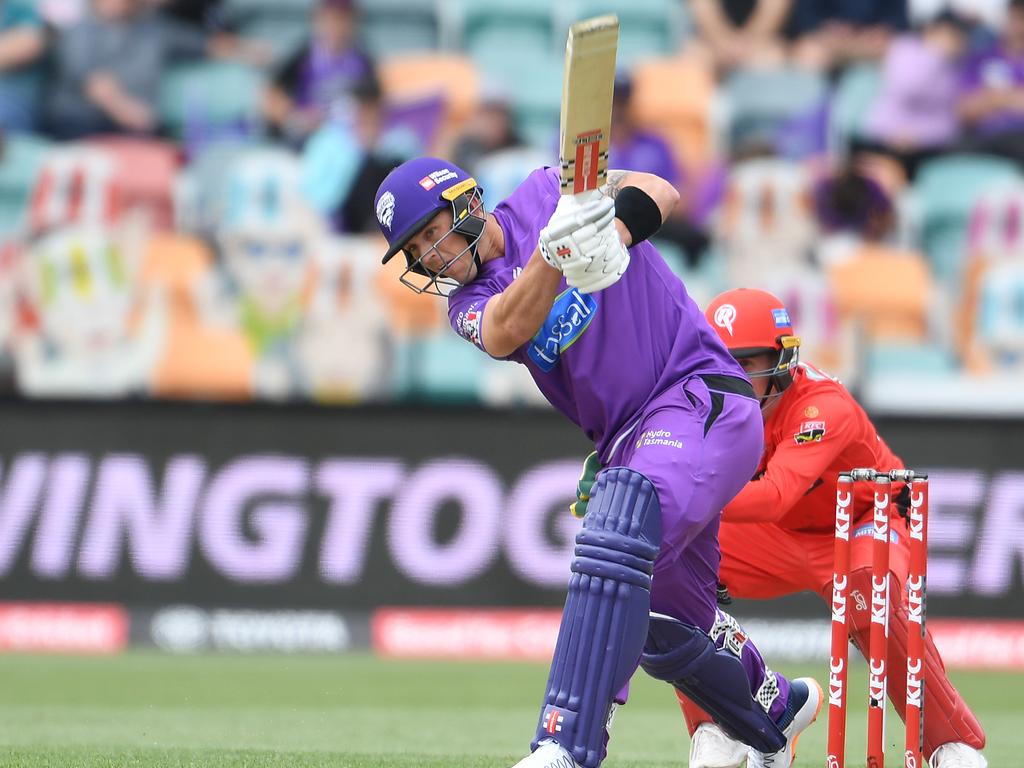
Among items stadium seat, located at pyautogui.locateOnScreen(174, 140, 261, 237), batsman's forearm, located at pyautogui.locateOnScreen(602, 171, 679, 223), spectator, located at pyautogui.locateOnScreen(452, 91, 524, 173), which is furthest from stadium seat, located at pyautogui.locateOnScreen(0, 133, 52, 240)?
batsman's forearm, located at pyautogui.locateOnScreen(602, 171, 679, 223)

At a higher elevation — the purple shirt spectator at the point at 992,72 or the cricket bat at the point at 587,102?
the purple shirt spectator at the point at 992,72

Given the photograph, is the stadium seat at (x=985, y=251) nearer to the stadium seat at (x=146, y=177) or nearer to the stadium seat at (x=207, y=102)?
→ the stadium seat at (x=207, y=102)

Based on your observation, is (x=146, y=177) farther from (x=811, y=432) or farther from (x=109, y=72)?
(x=811, y=432)

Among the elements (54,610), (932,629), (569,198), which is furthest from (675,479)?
(54,610)

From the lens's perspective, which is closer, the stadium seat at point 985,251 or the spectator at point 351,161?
the stadium seat at point 985,251

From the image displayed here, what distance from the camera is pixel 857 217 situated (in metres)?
11.7

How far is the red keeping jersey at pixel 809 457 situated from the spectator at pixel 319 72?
7.29 meters

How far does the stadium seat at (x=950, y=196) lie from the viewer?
11914mm

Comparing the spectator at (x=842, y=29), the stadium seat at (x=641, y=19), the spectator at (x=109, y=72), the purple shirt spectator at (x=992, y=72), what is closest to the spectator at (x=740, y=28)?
the spectator at (x=842, y=29)

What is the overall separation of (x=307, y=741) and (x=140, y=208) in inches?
252

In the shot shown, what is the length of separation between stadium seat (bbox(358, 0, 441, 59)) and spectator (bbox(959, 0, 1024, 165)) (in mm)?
4201

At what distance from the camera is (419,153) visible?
11945 mm

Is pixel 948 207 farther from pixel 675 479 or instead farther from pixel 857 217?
pixel 675 479

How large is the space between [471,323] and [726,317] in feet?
4.25
